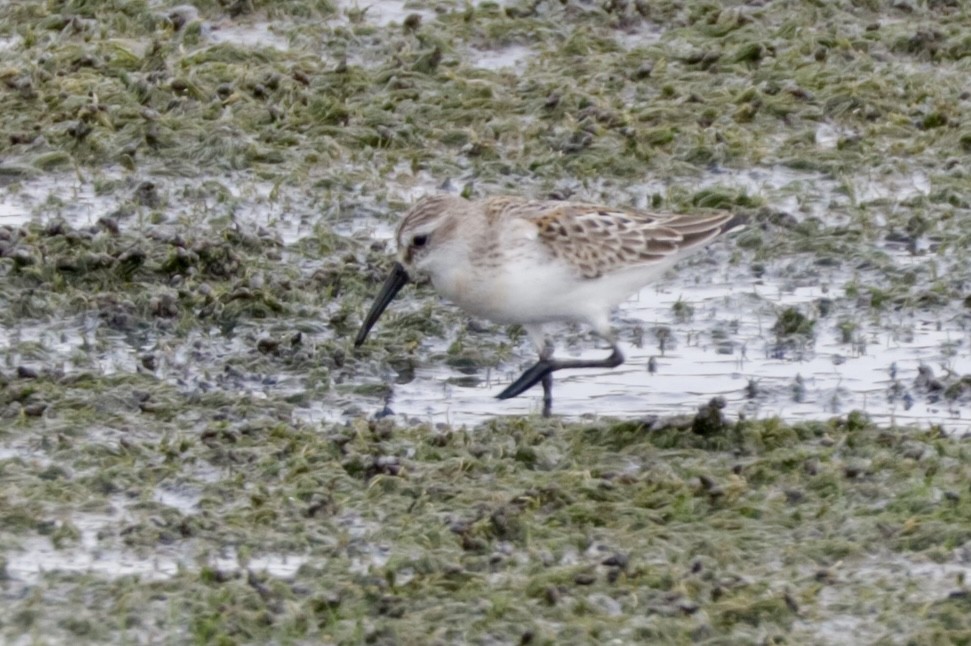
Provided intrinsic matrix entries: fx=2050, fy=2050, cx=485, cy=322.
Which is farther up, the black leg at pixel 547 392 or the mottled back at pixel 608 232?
the mottled back at pixel 608 232

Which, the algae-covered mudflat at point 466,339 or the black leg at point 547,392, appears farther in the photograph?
the black leg at point 547,392

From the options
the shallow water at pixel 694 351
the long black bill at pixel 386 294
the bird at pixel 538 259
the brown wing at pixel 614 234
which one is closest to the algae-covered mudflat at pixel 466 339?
the shallow water at pixel 694 351

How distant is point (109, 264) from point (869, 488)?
4666mm

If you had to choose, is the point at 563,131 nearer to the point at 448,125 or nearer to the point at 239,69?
the point at 448,125

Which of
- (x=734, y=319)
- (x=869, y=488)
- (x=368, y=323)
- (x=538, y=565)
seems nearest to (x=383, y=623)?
(x=538, y=565)

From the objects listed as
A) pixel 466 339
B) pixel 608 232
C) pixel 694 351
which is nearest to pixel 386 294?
pixel 466 339

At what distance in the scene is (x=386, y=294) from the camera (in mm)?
10016

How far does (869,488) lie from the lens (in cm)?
846

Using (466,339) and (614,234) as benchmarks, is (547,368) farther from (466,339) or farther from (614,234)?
(466,339)

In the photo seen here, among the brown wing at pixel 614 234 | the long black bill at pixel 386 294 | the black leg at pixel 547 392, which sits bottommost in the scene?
the black leg at pixel 547 392

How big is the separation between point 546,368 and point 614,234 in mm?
723

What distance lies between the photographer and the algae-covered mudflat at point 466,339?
24.4ft

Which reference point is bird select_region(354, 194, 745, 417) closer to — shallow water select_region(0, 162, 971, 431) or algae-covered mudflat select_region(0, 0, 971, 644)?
shallow water select_region(0, 162, 971, 431)

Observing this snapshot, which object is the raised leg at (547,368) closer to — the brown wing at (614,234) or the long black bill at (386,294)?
the brown wing at (614,234)
